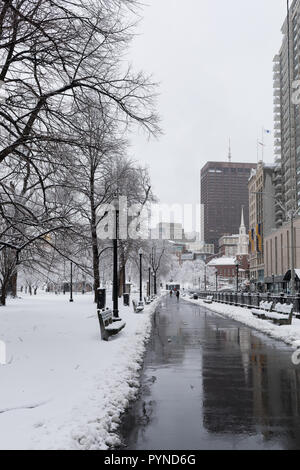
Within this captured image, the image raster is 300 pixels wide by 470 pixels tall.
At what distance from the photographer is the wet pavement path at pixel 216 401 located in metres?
5.84

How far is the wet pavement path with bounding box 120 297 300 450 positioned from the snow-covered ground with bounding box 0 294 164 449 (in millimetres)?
374

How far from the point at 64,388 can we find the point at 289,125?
11669 cm

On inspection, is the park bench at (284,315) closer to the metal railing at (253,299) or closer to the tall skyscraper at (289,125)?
the metal railing at (253,299)

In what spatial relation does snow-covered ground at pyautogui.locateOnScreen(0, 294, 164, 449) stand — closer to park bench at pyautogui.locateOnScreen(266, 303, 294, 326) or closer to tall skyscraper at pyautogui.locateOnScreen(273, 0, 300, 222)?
park bench at pyautogui.locateOnScreen(266, 303, 294, 326)

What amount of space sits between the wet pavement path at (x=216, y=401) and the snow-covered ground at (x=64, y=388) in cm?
37

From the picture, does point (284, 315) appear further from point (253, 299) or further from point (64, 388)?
point (64, 388)

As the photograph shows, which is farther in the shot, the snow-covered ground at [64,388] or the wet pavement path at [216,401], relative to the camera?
the wet pavement path at [216,401]

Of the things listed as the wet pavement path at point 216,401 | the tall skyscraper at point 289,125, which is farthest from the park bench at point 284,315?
the tall skyscraper at point 289,125

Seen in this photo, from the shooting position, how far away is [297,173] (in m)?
107

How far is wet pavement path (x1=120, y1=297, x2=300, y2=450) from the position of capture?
5.84m

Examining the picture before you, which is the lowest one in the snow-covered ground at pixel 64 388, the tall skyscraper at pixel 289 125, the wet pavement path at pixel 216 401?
the wet pavement path at pixel 216 401
